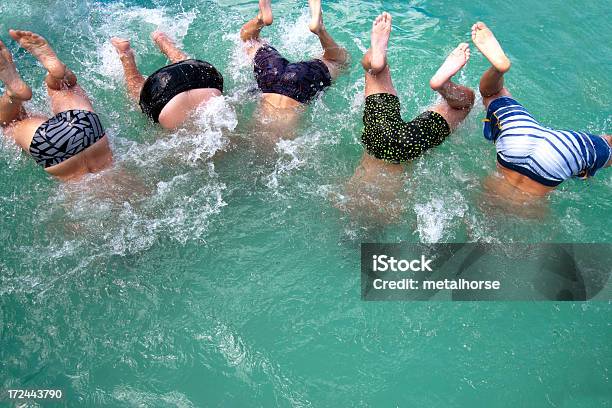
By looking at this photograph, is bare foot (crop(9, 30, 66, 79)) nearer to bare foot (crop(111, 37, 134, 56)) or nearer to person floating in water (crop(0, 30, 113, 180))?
person floating in water (crop(0, 30, 113, 180))

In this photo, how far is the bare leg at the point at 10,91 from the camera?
14.4 ft

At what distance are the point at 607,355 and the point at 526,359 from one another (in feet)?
1.96

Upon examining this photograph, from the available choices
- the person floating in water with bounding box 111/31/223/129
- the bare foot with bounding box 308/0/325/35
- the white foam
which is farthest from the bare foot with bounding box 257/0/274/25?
the white foam

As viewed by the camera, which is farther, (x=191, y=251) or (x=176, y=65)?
(x=176, y=65)

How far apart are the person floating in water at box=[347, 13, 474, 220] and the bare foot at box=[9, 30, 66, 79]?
280 cm

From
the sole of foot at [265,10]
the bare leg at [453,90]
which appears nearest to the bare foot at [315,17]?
the sole of foot at [265,10]

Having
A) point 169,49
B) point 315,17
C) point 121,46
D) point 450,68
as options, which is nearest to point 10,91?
point 121,46

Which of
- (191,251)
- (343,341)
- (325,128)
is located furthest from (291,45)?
(343,341)

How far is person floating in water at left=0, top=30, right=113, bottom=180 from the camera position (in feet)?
14.4

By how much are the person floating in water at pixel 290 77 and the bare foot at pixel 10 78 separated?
83.2 inches

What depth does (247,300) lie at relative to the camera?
161 inches

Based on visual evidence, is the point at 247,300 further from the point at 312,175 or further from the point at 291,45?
the point at 291,45

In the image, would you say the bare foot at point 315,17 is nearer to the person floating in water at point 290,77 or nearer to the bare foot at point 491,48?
the person floating in water at point 290,77

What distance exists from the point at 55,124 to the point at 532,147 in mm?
3895
